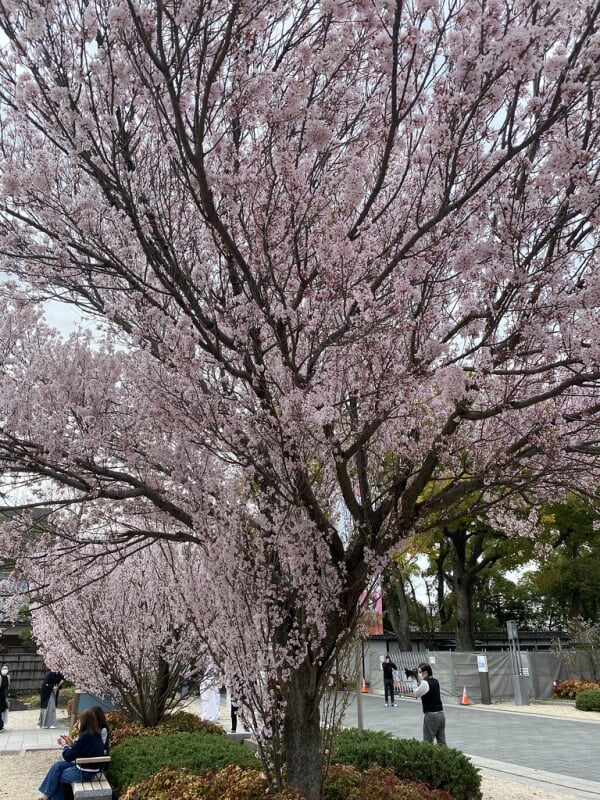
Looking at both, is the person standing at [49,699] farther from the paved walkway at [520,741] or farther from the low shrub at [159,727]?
the paved walkway at [520,741]

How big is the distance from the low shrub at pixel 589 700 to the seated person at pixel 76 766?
15.5 m

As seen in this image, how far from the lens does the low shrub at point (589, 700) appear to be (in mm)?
18188

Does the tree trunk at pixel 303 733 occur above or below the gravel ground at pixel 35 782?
above

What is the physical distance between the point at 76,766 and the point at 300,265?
5947mm

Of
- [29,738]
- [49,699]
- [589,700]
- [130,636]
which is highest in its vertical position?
[130,636]

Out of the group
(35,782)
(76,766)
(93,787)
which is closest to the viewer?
(93,787)

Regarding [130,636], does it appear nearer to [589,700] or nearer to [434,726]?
[434,726]

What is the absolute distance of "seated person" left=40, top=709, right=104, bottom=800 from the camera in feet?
23.4

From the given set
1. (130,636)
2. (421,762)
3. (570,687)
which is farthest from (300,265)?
(570,687)

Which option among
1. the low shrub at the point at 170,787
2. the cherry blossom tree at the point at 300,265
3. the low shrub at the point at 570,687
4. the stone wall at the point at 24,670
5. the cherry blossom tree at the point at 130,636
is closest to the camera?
the cherry blossom tree at the point at 300,265

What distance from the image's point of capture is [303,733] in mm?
5625

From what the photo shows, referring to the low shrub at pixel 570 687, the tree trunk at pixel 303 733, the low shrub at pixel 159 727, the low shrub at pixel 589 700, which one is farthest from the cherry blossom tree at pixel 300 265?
the low shrub at pixel 570 687

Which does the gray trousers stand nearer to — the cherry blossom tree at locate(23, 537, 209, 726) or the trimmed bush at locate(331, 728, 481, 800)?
the trimmed bush at locate(331, 728, 481, 800)

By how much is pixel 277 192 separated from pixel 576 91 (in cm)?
209
